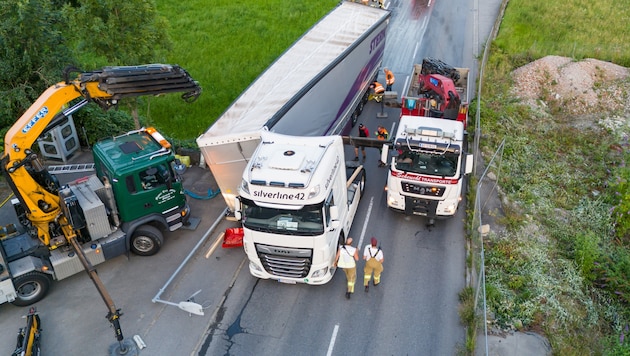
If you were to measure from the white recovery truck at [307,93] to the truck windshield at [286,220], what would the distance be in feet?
1.48

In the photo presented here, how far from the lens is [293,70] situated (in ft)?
54.2

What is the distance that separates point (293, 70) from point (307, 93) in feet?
6.28

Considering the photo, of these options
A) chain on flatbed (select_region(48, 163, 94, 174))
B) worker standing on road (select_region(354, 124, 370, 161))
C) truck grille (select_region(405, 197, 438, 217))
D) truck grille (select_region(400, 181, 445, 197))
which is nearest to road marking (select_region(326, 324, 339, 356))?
truck grille (select_region(405, 197, 438, 217))

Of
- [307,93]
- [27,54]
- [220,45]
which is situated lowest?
[220,45]

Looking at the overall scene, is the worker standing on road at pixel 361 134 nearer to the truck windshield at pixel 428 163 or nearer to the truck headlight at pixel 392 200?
the truck headlight at pixel 392 200

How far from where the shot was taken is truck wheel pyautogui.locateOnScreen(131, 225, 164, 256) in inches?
551

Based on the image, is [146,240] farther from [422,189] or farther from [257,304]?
[422,189]

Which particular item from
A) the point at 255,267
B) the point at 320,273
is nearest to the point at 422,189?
the point at 320,273

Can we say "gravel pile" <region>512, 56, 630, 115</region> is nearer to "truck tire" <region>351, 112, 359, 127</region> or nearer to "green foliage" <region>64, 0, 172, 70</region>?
"truck tire" <region>351, 112, 359, 127</region>

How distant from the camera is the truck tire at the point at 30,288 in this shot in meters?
12.4

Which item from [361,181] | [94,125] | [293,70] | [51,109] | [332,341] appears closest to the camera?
[332,341]

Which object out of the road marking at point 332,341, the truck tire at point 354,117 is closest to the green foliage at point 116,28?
the truck tire at point 354,117

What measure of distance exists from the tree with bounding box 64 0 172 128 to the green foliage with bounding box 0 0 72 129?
2378 millimetres

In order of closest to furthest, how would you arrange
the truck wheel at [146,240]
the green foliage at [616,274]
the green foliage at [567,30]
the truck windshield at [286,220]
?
1. the truck windshield at [286,220]
2. the green foliage at [616,274]
3. the truck wheel at [146,240]
4. the green foliage at [567,30]
